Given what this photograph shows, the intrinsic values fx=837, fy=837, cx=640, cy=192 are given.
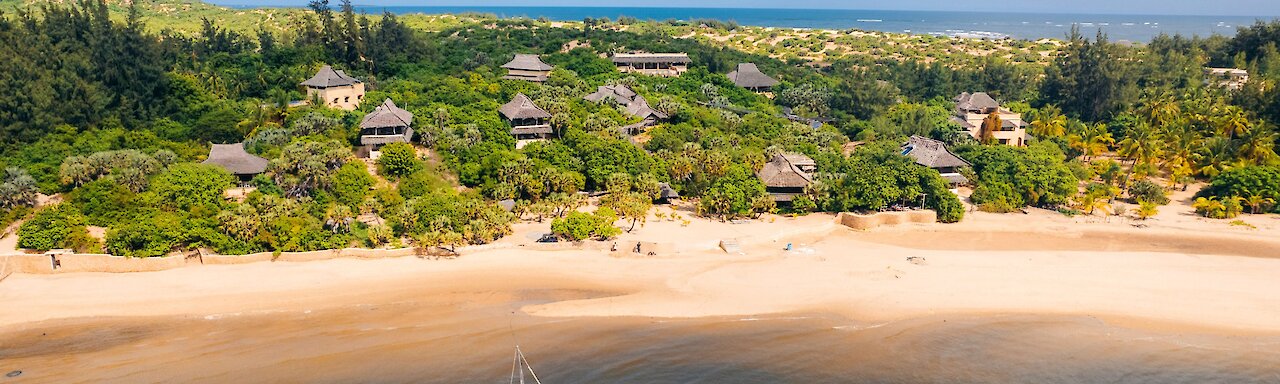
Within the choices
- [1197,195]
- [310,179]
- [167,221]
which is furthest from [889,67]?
[167,221]

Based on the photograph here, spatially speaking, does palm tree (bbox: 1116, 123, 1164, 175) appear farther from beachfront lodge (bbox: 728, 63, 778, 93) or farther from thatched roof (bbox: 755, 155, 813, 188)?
beachfront lodge (bbox: 728, 63, 778, 93)

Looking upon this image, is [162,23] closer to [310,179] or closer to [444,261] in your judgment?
[310,179]

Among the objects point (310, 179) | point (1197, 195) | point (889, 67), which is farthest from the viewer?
point (889, 67)

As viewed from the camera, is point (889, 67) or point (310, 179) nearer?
point (310, 179)

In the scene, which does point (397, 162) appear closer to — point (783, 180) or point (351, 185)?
point (351, 185)

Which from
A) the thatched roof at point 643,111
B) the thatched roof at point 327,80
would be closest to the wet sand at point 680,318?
the thatched roof at point 643,111

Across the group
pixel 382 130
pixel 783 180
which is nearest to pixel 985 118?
pixel 783 180
